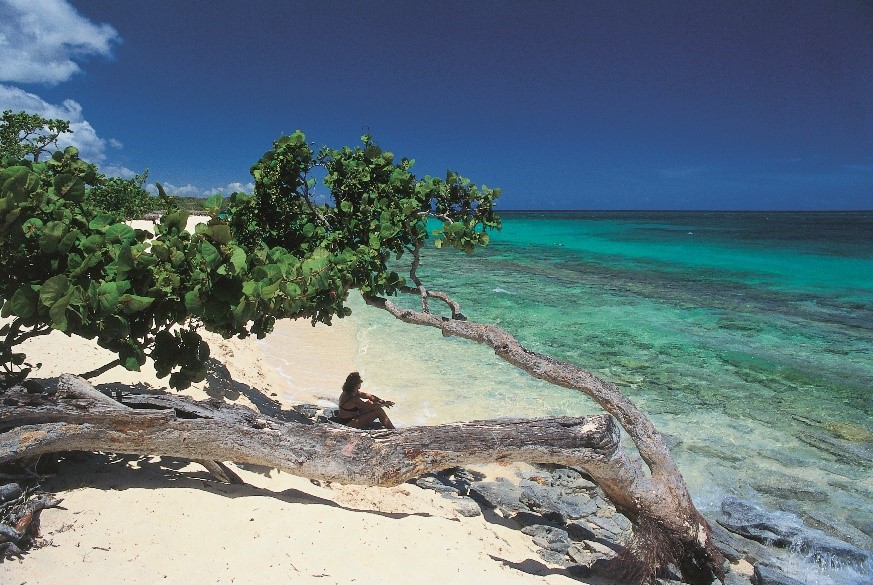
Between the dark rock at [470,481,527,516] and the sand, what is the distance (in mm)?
274

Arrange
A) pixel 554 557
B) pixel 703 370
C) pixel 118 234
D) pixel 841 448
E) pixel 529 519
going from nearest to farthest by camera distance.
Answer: pixel 118 234 → pixel 554 557 → pixel 529 519 → pixel 841 448 → pixel 703 370

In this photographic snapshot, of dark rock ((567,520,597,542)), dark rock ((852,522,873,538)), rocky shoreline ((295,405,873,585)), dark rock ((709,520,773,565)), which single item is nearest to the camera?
rocky shoreline ((295,405,873,585))

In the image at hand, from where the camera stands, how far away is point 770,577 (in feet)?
16.8

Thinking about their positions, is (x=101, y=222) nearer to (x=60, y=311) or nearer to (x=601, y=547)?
(x=60, y=311)

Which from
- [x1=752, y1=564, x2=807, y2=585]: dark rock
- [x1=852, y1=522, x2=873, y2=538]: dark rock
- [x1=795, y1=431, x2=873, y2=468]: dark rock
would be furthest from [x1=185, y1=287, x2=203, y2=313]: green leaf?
[x1=795, y1=431, x2=873, y2=468]: dark rock

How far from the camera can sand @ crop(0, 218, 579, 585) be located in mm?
3291

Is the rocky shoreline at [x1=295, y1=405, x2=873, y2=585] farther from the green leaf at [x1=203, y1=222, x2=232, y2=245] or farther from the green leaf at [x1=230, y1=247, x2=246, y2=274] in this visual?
the green leaf at [x1=203, y1=222, x2=232, y2=245]

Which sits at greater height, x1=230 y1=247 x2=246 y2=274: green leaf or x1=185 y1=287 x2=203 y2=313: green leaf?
x1=230 y1=247 x2=246 y2=274: green leaf

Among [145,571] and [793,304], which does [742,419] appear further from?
[793,304]

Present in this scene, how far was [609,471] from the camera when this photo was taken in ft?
15.0

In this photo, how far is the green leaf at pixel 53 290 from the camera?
317 centimetres

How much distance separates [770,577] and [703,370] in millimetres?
7756

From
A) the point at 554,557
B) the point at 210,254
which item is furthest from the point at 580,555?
the point at 210,254

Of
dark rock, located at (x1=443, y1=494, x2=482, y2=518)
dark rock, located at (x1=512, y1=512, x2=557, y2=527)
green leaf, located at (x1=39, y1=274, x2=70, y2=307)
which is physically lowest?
dark rock, located at (x1=512, y1=512, x2=557, y2=527)
